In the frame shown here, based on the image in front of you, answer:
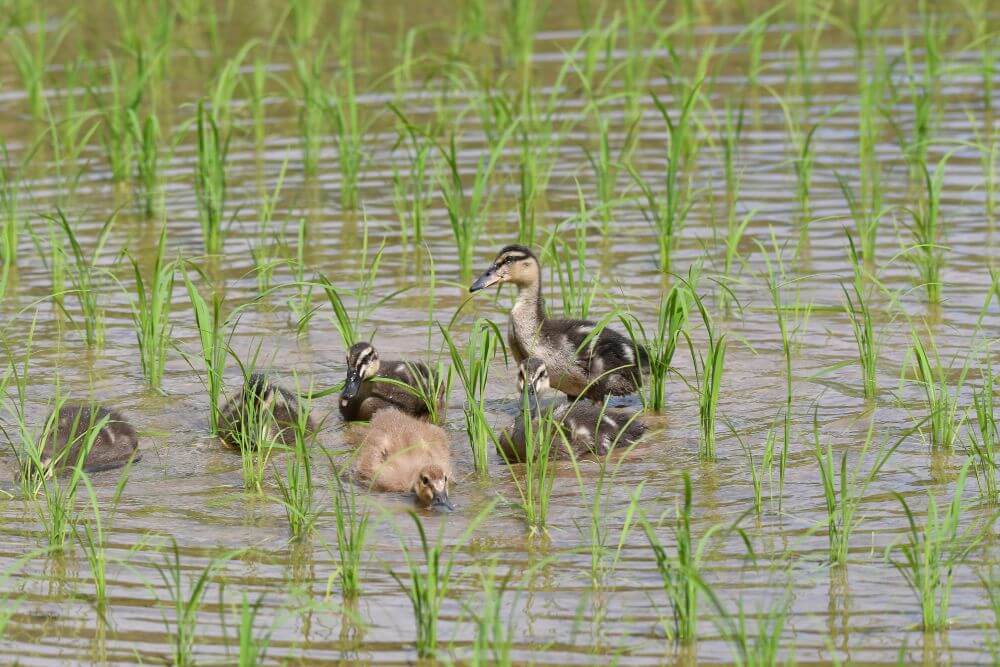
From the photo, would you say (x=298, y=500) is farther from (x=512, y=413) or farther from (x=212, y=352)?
(x=512, y=413)

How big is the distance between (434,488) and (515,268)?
1.94 meters

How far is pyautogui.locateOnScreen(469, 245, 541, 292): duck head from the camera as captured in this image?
25.6 feet

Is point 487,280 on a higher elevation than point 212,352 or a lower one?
higher

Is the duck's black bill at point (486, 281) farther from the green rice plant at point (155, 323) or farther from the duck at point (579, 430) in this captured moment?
the green rice plant at point (155, 323)

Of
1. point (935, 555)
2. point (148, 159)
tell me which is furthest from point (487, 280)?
point (935, 555)

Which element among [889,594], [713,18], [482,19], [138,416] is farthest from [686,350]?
[713,18]

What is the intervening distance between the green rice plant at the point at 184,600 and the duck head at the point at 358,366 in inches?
63.0

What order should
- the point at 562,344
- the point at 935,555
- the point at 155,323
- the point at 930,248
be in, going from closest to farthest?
1. the point at 935,555
2. the point at 155,323
3. the point at 562,344
4. the point at 930,248

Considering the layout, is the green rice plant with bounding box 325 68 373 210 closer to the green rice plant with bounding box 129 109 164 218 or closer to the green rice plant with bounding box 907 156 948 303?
the green rice plant with bounding box 129 109 164 218

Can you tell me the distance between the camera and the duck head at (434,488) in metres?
6.08

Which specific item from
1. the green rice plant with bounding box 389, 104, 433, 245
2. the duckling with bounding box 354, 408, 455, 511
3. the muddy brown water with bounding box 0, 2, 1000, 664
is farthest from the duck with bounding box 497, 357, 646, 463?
the green rice plant with bounding box 389, 104, 433, 245

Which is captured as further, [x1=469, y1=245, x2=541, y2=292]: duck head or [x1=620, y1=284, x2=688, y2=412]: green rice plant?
[x1=469, y1=245, x2=541, y2=292]: duck head

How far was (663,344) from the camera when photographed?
23.5ft

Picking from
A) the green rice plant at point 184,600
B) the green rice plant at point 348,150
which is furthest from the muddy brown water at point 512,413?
the green rice plant at point 348,150
